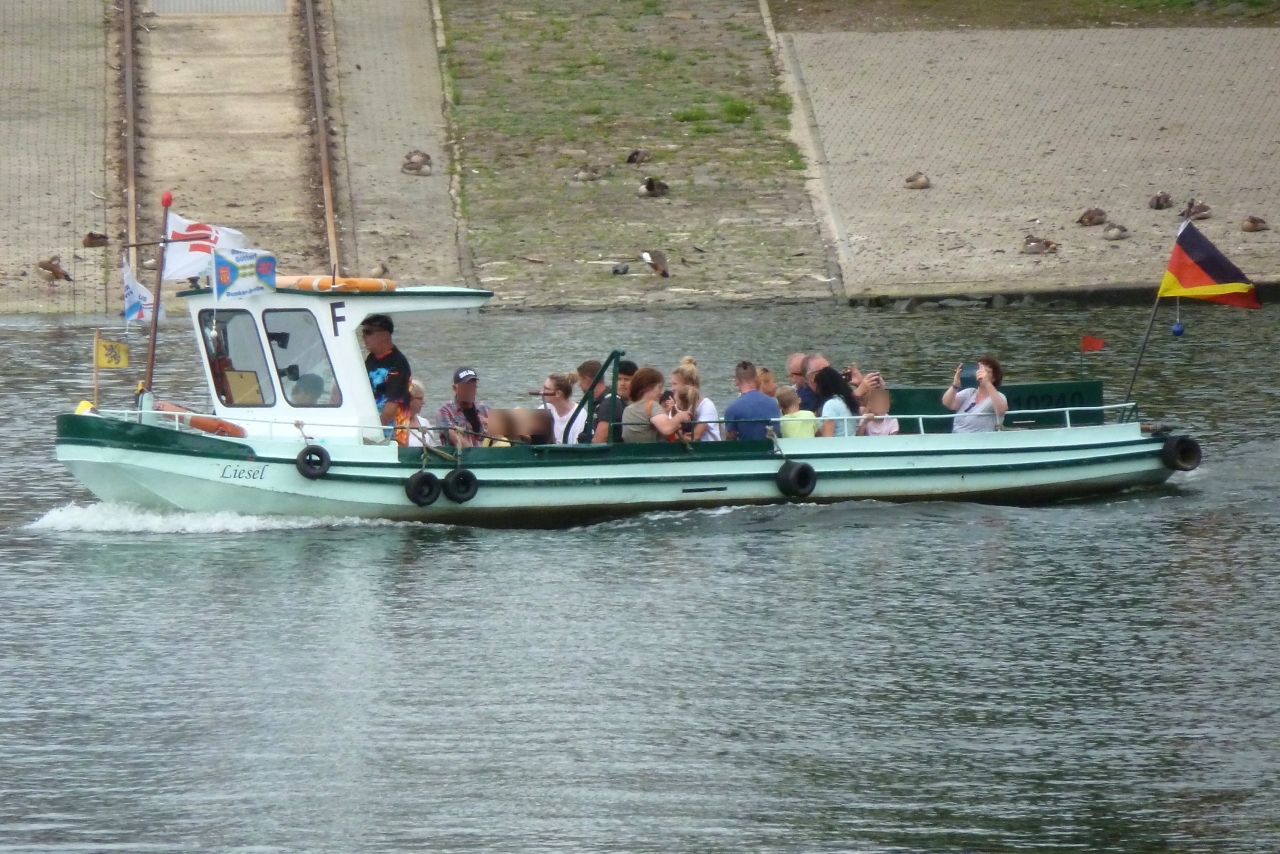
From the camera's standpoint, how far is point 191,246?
15609mm

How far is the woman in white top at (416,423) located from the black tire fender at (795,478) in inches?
119

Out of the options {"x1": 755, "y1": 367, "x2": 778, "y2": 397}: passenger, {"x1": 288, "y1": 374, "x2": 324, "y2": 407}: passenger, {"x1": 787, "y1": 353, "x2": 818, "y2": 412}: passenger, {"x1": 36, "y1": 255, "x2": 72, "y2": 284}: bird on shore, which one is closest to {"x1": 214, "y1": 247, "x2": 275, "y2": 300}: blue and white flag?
{"x1": 288, "y1": 374, "x2": 324, "y2": 407}: passenger

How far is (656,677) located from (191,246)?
5601 mm

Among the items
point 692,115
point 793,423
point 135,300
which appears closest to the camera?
point 135,300

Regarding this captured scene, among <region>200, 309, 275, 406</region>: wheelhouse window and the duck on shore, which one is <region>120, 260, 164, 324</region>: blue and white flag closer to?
<region>200, 309, 275, 406</region>: wheelhouse window

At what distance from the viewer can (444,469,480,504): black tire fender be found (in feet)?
52.9

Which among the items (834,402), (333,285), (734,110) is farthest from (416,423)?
(734,110)

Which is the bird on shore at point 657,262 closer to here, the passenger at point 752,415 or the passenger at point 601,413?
the passenger at point 752,415

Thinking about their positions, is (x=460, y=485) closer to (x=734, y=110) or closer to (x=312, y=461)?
(x=312, y=461)

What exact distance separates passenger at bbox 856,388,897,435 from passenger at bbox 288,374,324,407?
4833 millimetres

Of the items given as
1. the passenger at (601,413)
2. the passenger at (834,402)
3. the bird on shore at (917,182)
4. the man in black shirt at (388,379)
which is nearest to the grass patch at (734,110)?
the bird on shore at (917,182)

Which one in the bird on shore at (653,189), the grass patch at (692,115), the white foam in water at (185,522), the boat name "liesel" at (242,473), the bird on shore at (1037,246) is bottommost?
the white foam in water at (185,522)

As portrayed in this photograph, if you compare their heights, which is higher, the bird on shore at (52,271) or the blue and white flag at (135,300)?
the bird on shore at (52,271)

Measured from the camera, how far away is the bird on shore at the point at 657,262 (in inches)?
1232
